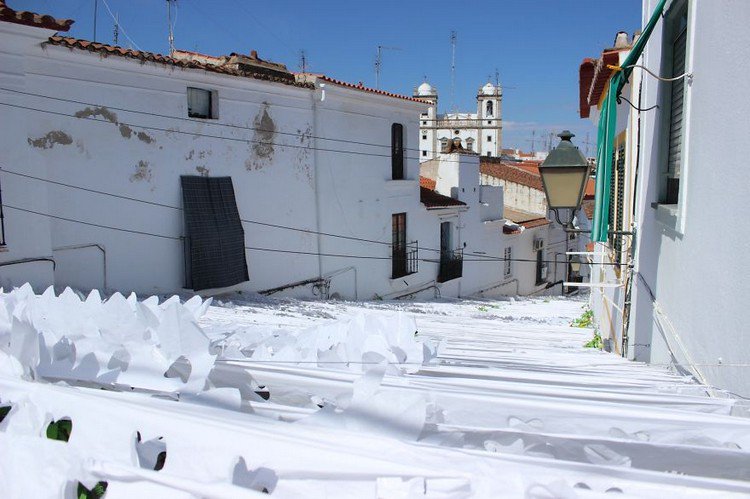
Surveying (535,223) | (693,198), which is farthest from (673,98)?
(535,223)

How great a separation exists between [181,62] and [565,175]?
7.28 metres

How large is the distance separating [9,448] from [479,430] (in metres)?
1.16

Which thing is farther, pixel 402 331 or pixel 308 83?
pixel 308 83

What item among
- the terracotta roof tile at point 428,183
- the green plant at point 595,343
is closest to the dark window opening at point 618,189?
the green plant at point 595,343

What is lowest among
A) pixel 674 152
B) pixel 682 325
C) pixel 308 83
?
pixel 682 325

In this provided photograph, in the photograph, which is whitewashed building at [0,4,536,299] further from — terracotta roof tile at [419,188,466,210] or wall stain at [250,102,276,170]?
terracotta roof tile at [419,188,466,210]

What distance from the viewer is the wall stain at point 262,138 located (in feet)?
38.2

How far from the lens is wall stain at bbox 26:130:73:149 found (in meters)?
8.45

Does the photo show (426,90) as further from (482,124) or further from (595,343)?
(595,343)

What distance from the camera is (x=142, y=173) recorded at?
9750 mm

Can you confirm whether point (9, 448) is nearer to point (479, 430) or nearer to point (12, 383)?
point (12, 383)

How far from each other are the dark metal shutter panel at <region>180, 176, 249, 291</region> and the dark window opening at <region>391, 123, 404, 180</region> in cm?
529

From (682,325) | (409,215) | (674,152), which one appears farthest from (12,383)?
(409,215)

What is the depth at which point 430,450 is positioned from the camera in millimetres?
1334
